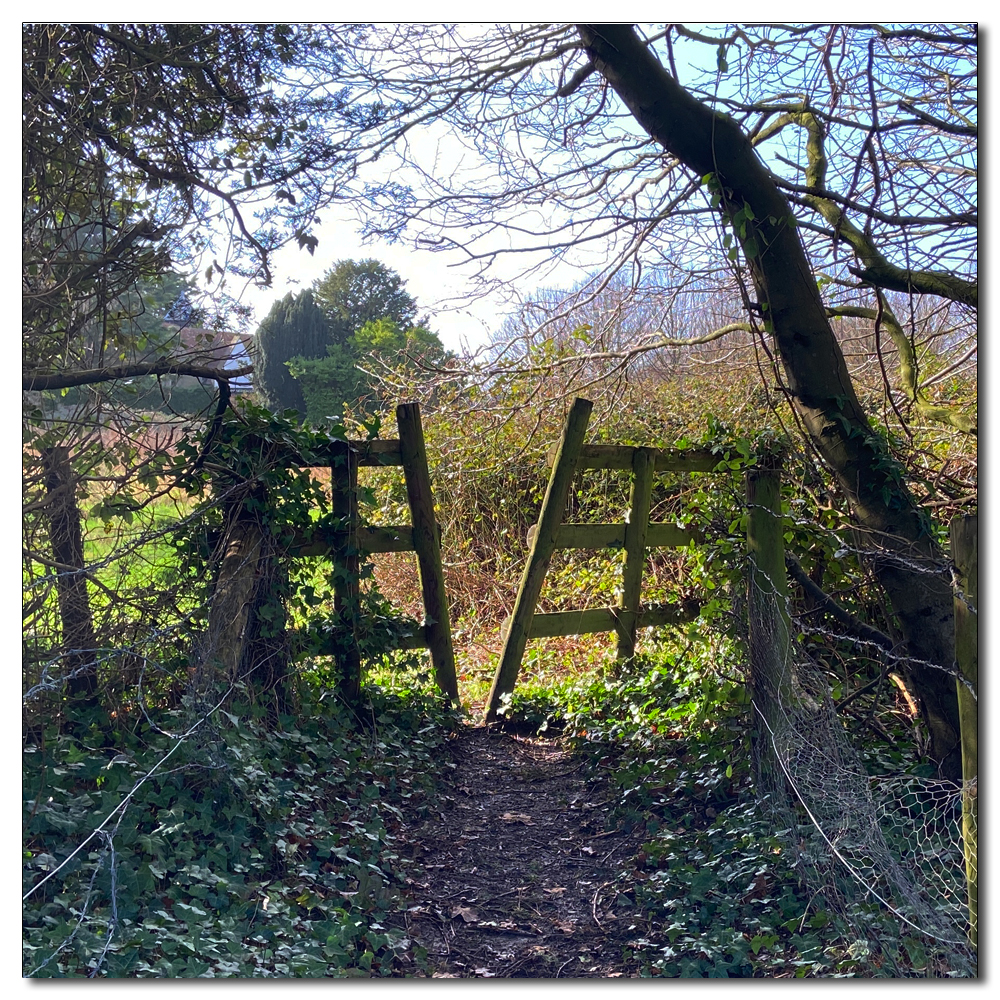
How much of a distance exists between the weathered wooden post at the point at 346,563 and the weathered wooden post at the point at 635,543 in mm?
2000

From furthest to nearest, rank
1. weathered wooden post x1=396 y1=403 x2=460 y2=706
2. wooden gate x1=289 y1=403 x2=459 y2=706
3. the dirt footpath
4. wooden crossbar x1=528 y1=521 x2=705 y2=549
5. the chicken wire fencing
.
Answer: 1. wooden crossbar x1=528 y1=521 x2=705 y2=549
2. weathered wooden post x1=396 y1=403 x2=460 y2=706
3. wooden gate x1=289 y1=403 x2=459 y2=706
4. the dirt footpath
5. the chicken wire fencing

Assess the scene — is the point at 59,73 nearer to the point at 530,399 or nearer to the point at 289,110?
the point at 289,110

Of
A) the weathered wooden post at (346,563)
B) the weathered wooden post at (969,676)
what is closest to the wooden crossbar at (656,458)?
the weathered wooden post at (346,563)

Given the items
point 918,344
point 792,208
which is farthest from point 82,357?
point 918,344

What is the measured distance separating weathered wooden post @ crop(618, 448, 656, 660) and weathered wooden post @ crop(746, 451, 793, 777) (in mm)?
1701

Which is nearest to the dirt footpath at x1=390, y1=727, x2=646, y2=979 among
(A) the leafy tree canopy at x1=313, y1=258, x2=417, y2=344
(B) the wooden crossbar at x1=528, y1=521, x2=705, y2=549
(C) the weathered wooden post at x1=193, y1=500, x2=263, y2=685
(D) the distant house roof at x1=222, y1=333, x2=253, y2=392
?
(C) the weathered wooden post at x1=193, y1=500, x2=263, y2=685

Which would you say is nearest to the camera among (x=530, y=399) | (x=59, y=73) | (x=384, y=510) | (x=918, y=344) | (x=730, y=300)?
(x=59, y=73)

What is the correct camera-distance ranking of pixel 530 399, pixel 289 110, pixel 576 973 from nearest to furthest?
pixel 576 973, pixel 289 110, pixel 530 399

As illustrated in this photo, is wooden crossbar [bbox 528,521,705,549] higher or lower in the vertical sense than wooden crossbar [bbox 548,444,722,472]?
lower

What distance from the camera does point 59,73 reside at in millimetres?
3211

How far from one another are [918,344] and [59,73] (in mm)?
4104

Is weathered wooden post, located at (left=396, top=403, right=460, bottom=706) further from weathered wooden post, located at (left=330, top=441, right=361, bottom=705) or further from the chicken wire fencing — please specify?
the chicken wire fencing

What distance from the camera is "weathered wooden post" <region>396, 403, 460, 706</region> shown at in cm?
477

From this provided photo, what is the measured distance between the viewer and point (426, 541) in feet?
16.0
